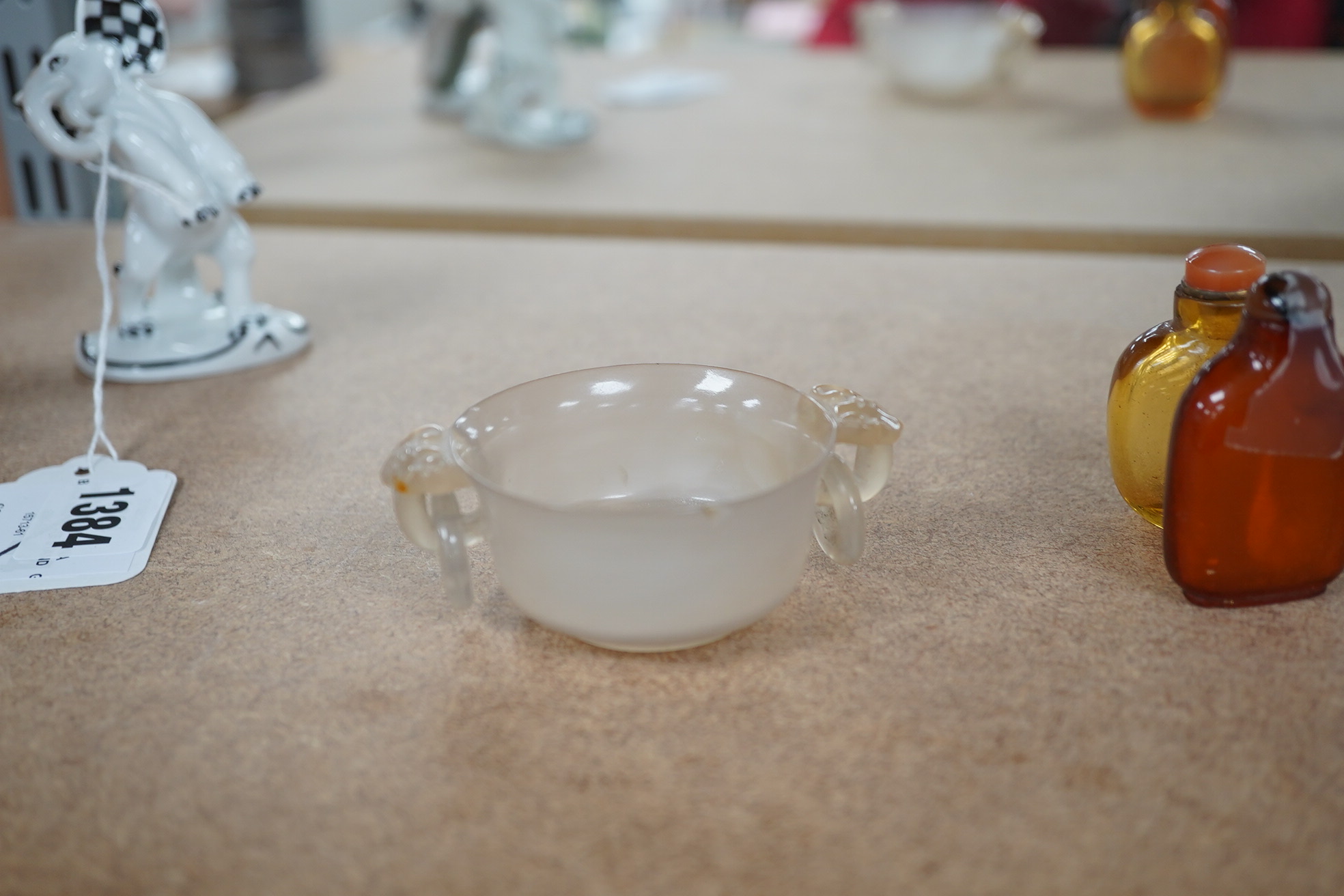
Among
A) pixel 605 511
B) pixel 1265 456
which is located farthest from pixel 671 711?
pixel 1265 456

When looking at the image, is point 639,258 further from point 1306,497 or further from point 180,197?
point 1306,497

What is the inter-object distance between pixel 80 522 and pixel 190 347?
0.73ft

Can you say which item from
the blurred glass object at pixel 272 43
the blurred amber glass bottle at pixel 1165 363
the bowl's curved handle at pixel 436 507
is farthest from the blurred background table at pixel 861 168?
the bowl's curved handle at pixel 436 507

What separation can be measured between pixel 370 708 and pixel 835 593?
0.21 m

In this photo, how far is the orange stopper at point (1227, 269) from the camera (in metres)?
0.53

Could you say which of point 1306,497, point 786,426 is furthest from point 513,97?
point 1306,497

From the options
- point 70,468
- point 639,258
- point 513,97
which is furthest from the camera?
point 513,97

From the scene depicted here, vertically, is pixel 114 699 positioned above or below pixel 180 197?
below

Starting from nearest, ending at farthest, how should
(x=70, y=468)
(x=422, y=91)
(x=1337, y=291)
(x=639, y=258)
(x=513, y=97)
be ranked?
(x=70, y=468)
(x=1337, y=291)
(x=639, y=258)
(x=513, y=97)
(x=422, y=91)

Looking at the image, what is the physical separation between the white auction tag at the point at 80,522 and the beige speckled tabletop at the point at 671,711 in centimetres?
1

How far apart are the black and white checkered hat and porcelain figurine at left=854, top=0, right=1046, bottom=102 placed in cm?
99

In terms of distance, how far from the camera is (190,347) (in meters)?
0.81

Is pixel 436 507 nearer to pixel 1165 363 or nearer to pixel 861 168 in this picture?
pixel 1165 363

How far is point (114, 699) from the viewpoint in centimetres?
49
